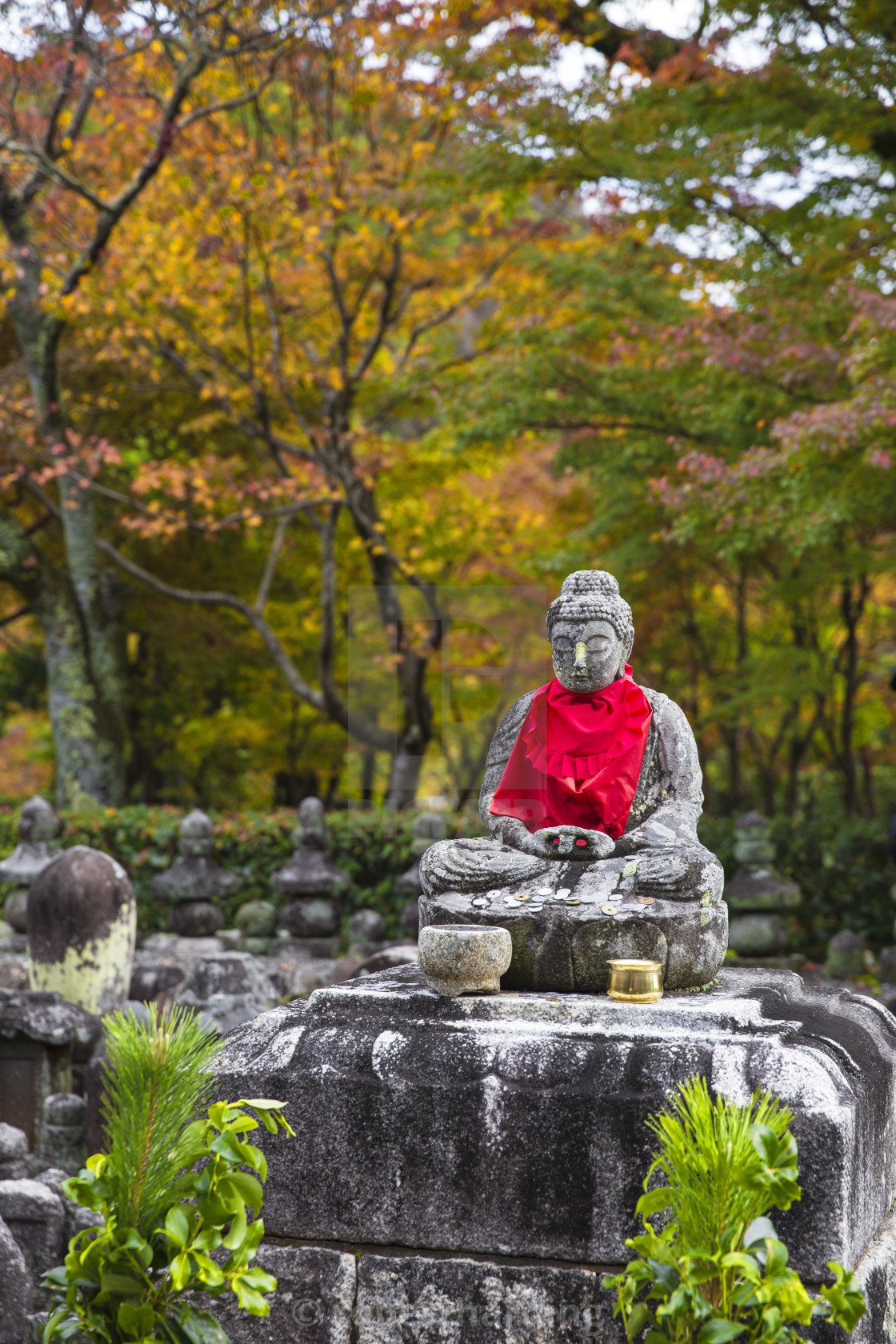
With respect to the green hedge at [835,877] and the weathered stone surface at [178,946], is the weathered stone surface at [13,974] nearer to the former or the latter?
the weathered stone surface at [178,946]

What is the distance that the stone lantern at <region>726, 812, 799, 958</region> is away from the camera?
8.90 m

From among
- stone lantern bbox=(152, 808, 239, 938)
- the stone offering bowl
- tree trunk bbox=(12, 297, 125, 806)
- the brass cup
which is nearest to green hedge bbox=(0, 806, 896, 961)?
stone lantern bbox=(152, 808, 239, 938)

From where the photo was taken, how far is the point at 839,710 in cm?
1459

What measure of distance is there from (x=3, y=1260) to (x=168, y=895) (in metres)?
6.74

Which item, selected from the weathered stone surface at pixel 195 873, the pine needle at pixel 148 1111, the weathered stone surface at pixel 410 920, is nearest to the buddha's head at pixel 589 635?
the pine needle at pixel 148 1111

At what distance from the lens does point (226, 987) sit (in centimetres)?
583

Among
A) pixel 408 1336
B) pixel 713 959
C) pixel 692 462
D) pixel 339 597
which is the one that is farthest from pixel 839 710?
pixel 408 1336

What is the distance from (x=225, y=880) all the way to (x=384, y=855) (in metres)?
1.41

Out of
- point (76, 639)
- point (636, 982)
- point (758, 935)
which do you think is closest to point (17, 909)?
point (76, 639)

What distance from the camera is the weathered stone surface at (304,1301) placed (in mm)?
2988

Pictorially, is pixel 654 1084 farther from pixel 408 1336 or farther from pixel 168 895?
pixel 168 895

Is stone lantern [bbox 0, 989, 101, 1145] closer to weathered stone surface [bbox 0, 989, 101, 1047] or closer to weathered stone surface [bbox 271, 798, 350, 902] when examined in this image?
weathered stone surface [bbox 0, 989, 101, 1047]

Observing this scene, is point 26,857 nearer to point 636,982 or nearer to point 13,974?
point 13,974

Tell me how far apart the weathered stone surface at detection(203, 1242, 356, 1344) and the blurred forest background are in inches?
209
